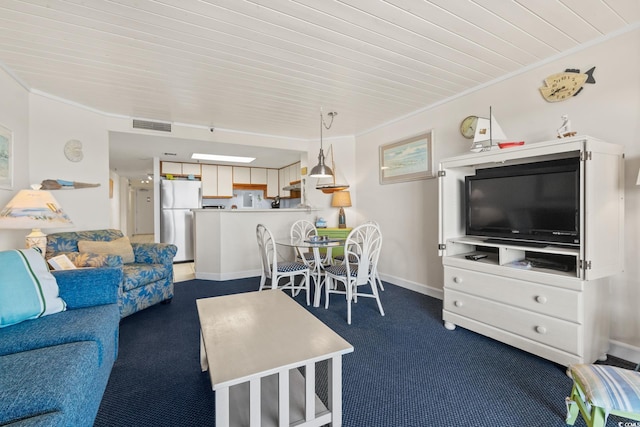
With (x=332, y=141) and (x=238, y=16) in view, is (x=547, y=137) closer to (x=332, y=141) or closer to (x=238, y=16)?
(x=238, y=16)

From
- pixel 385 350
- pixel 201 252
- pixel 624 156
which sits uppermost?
pixel 624 156

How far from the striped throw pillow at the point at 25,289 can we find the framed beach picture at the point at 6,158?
1266 mm

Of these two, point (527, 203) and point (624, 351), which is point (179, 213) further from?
point (624, 351)

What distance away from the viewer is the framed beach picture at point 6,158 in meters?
2.38

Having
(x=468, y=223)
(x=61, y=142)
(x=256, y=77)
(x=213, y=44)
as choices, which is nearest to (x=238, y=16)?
Result: (x=213, y=44)

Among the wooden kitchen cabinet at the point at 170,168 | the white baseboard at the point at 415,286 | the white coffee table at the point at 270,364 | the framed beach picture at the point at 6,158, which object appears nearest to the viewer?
the white coffee table at the point at 270,364

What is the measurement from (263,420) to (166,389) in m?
0.82

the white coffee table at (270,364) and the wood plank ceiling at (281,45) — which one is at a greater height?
the wood plank ceiling at (281,45)

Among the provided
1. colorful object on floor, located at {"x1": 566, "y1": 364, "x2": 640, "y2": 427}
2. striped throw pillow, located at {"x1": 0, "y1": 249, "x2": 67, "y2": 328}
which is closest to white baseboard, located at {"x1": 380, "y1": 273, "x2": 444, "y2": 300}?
colorful object on floor, located at {"x1": 566, "y1": 364, "x2": 640, "y2": 427}

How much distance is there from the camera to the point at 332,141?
15.8 feet

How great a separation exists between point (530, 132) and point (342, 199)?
2575 millimetres

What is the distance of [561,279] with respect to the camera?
187 cm

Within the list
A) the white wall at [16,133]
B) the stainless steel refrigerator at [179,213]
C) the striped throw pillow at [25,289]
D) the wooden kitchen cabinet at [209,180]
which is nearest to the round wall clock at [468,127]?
the striped throw pillow at [25,289]

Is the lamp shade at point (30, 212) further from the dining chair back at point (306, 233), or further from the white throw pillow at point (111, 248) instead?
the dining chair back at point (306, 233)
